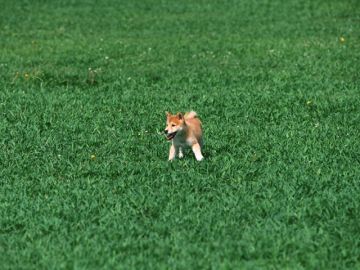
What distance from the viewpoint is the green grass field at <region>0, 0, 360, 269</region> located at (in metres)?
6.95

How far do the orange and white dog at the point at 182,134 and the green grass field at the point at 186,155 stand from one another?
185mm

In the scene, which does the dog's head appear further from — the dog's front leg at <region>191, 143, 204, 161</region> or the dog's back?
the dog's front leg at <region>191, 143, 204, 161</region>

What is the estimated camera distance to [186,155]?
32.3 ft

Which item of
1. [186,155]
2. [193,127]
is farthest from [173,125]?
[186,155]

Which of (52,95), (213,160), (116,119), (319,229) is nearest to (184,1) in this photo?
(52,95)

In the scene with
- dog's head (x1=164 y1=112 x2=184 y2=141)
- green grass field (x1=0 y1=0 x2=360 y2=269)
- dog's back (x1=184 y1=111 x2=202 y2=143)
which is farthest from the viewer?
dog's back (x1=184 y1=111 x2=202 y2=143)

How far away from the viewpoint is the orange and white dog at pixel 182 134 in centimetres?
895

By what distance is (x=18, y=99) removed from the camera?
13219 millimetres

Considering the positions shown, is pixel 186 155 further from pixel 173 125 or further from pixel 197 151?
pixel 173 125

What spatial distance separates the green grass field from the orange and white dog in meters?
0.19

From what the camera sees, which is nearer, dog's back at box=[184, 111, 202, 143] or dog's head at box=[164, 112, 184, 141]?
dog's head at box=[164, 112, 184, 141]

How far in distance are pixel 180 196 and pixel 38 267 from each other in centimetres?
203

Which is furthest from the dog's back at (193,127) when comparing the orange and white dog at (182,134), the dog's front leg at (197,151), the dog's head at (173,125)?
the dog's head at (173,125)

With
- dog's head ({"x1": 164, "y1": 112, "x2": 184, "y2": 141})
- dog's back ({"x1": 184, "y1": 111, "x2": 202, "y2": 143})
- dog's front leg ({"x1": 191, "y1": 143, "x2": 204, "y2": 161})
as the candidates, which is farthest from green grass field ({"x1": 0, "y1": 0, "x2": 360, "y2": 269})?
dog's head ({"x1": 164, "y1": 112, "x2": 184, "y2": 141})
